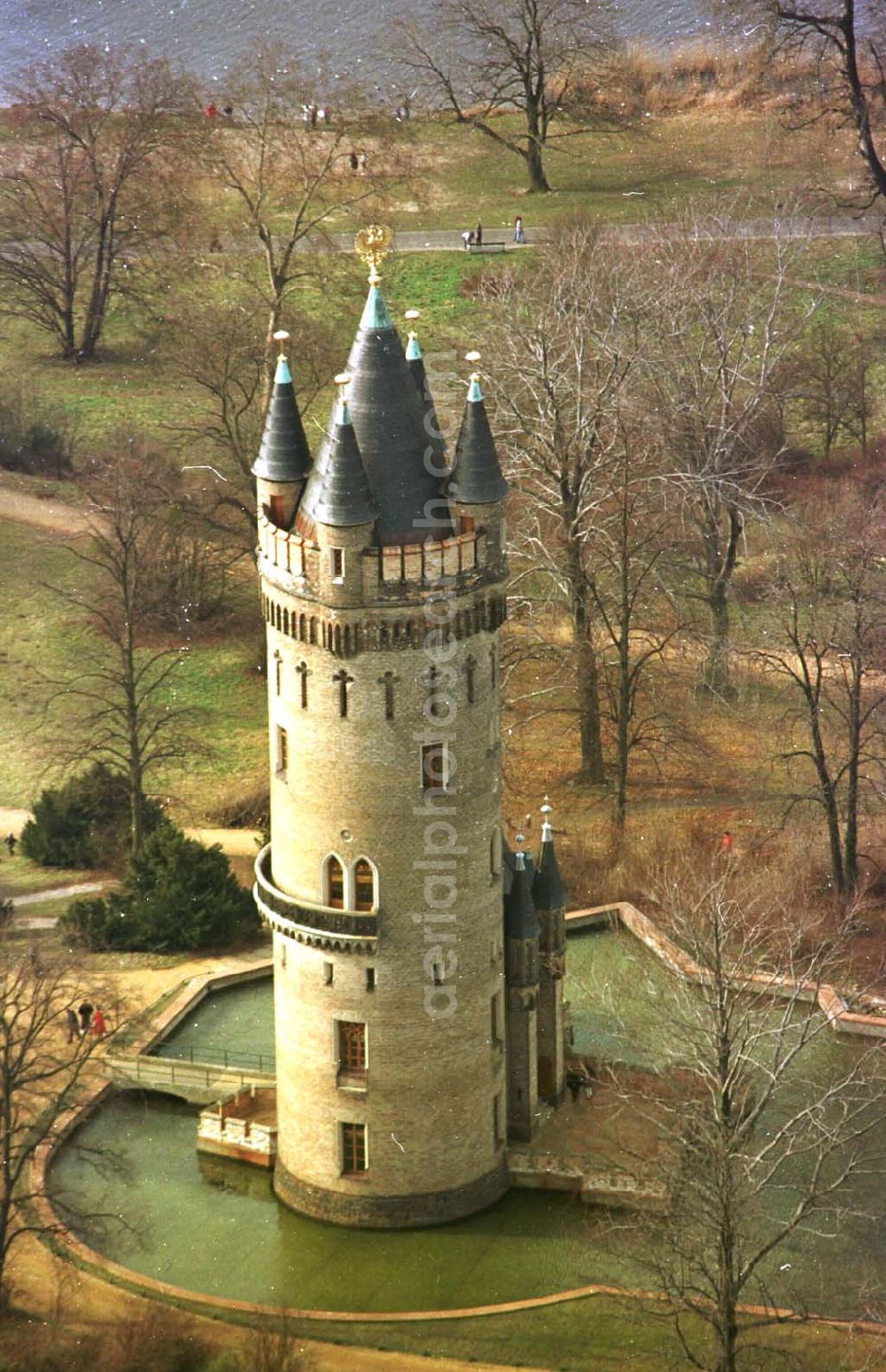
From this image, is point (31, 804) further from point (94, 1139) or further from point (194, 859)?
point (94, 1139)

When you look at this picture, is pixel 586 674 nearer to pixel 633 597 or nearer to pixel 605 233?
pixel 633 597

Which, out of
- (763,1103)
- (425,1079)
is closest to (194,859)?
(425,1079)

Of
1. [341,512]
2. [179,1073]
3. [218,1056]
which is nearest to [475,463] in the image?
[341,512]

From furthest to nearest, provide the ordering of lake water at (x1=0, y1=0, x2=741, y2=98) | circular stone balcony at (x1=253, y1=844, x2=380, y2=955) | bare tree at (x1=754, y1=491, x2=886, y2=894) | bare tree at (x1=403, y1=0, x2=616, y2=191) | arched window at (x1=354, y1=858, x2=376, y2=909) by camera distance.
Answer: lake water at (x1=0, y1=0, x2=741, y2=98) → bare tree at (x1=403, y1=0, x2=616, y2=191) → bare tree at (x1=754, y1=491, x2=886, y2=894) → circular stone balcony at (x1=253, y1=844, x2=380, y2=955) → arched window at (x1=354, y1=858, x2=376, y2=909)

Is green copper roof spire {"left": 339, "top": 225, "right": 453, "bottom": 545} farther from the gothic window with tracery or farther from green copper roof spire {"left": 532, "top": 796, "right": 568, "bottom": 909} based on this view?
green copper roof spire {"left": 532, "top": 796, "right": 568, "bottom": 909}

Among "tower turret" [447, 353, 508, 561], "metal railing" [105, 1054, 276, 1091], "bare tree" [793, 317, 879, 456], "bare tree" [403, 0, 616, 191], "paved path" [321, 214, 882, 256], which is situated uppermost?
"bare tree" [403, 0, 616, 191]

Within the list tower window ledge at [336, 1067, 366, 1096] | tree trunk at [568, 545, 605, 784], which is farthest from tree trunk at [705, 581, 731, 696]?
tower window ledge at [336, 1067, 366, 1096]

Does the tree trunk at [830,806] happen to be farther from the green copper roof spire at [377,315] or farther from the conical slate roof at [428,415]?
the green copper roof spire at [377,315]

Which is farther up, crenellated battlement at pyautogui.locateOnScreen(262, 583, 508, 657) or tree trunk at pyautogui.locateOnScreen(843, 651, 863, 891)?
crenellated battlement at pyautogui.locateOnScreen(262, 583, 508, 657)
